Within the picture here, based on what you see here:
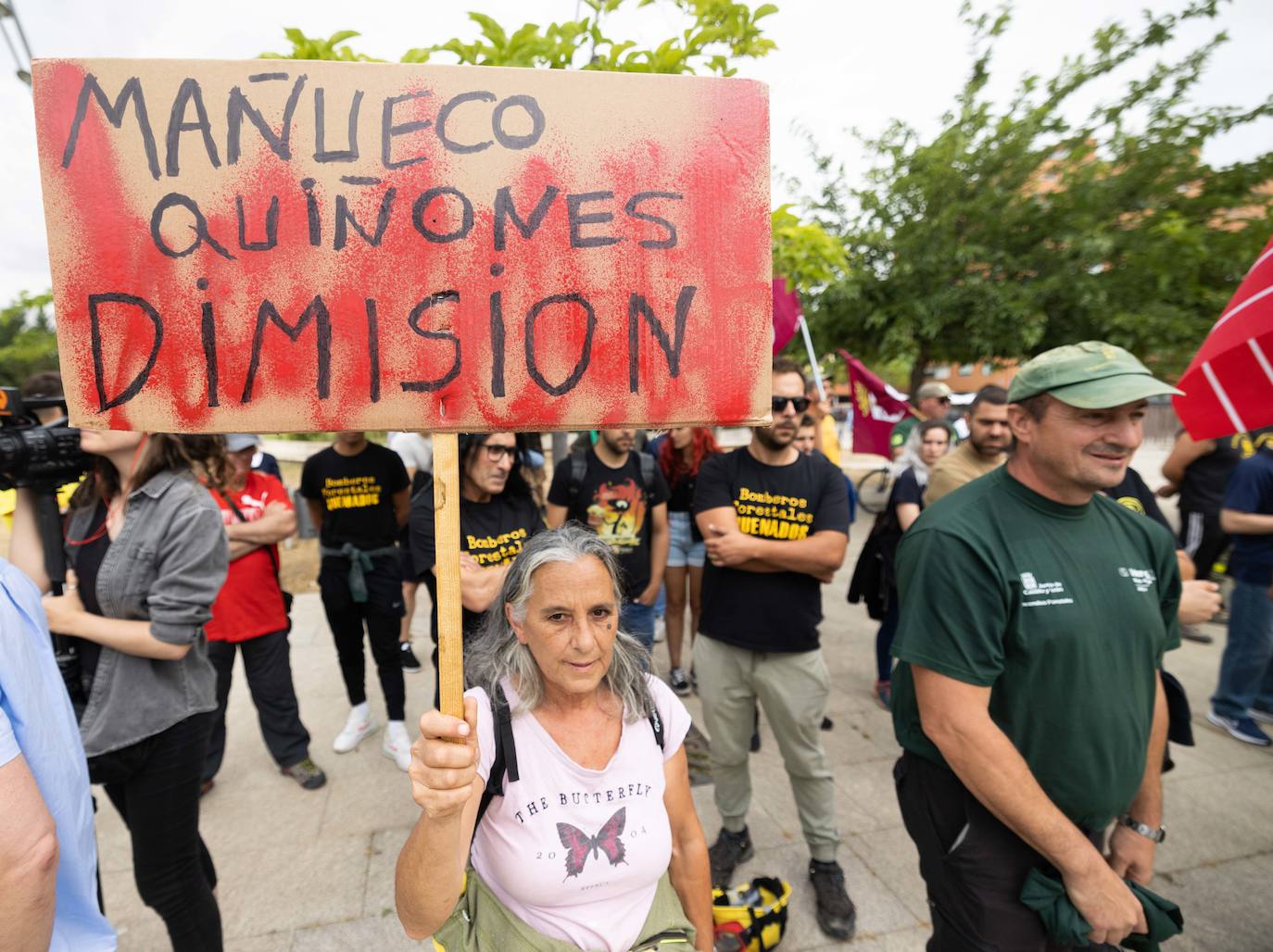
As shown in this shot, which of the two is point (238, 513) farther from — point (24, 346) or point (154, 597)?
point (24, 346)

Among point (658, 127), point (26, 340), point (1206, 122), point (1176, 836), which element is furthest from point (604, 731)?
point (26, 340)

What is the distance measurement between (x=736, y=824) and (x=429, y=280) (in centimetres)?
251

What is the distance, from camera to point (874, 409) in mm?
6633

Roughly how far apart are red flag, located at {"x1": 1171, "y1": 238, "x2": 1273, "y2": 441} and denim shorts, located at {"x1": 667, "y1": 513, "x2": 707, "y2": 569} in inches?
114

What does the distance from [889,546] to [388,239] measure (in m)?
3.66

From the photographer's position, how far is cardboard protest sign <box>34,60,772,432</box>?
114 cm

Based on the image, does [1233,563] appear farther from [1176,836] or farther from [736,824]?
[736,824]

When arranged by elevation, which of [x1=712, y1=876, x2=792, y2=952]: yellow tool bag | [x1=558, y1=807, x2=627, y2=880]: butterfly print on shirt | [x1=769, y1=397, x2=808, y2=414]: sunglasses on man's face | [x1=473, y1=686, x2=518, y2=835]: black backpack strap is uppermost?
[x1=769, y1=397, x2=808, y2=414]: sunglasses on man's face

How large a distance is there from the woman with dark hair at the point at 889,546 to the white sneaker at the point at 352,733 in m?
3.04

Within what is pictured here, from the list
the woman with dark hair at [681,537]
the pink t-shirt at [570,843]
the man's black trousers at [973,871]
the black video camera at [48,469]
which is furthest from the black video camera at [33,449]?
the woman with dark hair at [681,537]

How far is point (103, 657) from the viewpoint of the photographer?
1.94 meters

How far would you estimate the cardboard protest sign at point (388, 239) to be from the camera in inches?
44.8

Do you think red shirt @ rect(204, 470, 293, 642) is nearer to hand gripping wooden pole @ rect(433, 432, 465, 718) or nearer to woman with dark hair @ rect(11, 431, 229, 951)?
woman with dark hair @ rect(11, 431, 229, 951)

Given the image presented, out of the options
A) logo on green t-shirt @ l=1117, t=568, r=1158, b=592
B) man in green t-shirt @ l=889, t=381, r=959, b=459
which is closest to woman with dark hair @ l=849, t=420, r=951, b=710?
man in green t-shirt @ l=889, t=381, r=959, b=459
